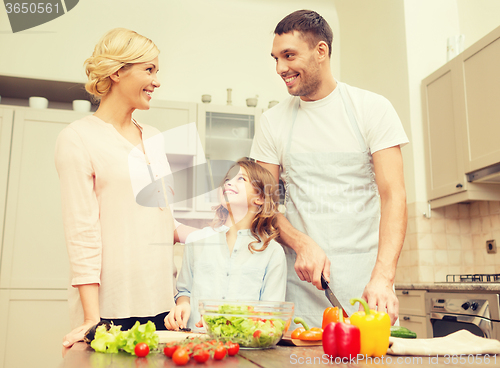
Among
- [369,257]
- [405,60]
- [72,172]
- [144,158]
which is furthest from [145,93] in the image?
[405,60]

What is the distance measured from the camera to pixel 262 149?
5.08 ft

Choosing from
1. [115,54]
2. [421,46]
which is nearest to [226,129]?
[421,46]

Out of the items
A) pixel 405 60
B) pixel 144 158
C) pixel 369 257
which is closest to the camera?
pixel 144 158

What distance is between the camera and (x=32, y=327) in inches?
107

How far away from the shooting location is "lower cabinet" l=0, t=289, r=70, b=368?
8.75ft

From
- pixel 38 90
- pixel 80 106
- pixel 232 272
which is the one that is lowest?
pixel 232 272

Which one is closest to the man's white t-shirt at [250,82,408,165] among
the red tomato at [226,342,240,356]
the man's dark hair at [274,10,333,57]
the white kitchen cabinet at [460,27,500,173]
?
the man's dark hair at [274,10,333,57]

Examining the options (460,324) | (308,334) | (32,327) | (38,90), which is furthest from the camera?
(38,90)

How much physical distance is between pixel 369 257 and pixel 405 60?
233 cm

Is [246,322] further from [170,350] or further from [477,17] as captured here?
[477,17]

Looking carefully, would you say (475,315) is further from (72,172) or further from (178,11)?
(178,11)

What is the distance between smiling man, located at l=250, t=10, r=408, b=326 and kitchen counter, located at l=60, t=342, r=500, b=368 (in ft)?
1.78

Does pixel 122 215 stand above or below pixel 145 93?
below

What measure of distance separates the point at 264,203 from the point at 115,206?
56cm
